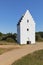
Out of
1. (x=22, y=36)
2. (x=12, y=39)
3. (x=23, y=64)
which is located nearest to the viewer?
(x=23, y=64)

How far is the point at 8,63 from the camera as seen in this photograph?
22406mm

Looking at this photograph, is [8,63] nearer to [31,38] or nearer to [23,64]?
[23,64]

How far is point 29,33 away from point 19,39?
310 cm

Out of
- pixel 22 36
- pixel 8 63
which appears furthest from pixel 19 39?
pixel 8 63

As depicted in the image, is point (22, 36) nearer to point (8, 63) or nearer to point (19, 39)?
point (19, 39)

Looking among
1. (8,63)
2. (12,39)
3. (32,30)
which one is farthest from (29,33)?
(8,63)

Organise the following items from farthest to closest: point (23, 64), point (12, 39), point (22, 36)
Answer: point (12, 39) → point (22, 36) → point (23, 64)

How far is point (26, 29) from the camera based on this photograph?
53.3 metres

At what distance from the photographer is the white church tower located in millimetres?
52750

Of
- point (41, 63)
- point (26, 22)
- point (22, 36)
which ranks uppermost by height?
point (26, 22)

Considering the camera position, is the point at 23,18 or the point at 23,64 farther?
the point at 23,18

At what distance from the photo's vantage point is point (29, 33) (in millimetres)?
53750

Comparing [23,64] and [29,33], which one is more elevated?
[29,33]

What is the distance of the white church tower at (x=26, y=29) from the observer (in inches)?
2077
